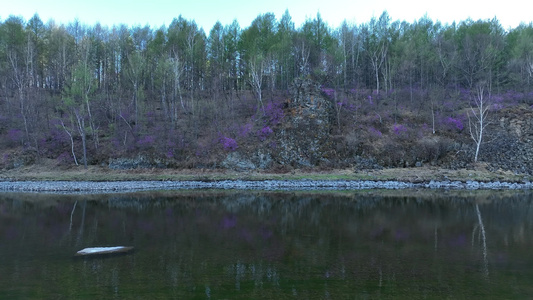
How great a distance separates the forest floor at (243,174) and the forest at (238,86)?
1958 millimetres

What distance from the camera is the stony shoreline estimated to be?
33.0 m

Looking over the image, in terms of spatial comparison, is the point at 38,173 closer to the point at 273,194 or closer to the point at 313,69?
the point at 273,194

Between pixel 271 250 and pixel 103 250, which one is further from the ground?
pixel 103 250

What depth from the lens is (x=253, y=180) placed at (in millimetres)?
36656

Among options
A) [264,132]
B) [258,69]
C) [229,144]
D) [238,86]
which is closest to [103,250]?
[229,144]

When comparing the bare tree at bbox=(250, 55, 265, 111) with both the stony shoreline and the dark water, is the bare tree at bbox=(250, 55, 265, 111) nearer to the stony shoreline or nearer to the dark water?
the stony shoreline

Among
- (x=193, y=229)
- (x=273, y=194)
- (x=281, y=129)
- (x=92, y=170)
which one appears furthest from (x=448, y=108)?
(x=92, y=170)

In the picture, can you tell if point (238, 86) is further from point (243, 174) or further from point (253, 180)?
point (253, 180)

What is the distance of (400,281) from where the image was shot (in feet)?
30.5

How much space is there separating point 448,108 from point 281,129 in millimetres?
28108

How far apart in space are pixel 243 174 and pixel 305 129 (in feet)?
38.5

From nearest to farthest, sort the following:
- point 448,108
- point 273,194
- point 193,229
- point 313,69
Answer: point 193,229
point 273,194
point 448,108
point 313,69

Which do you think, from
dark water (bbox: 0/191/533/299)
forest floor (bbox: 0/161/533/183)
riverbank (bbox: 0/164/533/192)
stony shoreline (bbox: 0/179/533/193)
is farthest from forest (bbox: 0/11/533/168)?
dark water (bbox: 0/191/533/299)

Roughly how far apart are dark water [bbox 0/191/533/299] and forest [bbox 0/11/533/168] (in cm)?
2067
